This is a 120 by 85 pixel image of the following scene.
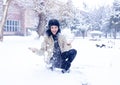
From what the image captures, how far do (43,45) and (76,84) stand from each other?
5.01 feet

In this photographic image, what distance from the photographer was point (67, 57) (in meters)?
6.55

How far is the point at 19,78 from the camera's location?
5.62 meters

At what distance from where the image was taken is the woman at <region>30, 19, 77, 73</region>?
6465 mm

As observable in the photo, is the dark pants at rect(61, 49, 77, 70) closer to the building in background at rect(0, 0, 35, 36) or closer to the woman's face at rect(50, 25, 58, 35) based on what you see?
the woman's face at rect(50, 25, 58, 35)

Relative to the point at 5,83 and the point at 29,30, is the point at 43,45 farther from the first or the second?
the point at 29,30

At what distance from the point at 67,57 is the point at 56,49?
1.03 feet

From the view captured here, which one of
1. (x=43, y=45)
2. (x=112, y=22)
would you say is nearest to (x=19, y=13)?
(x=112, y=22)

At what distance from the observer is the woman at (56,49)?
6.46 metres

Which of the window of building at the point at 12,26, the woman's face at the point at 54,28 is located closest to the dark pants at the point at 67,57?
the woman's face at the point at 54,28

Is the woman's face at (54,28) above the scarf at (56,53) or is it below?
above

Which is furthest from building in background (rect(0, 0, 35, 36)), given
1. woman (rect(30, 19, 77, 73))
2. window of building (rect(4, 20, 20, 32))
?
woman (rect(30, 19, 77, 73))

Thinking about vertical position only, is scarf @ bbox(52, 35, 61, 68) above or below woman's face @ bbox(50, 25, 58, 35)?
below

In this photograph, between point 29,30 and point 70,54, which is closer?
point 70,54

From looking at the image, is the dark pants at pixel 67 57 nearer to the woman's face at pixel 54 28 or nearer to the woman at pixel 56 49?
the woman at pixel 56 49
